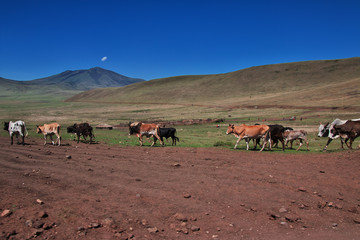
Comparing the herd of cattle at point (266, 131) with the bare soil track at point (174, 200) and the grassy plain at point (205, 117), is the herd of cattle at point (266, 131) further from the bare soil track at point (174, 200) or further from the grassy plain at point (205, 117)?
the bare soil track at point (174, 200)

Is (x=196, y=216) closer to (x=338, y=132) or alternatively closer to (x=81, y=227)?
(x=81, y=227)

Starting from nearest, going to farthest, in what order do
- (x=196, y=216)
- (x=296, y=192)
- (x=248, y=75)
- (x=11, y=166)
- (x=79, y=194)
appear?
(x=196, y=216) → (x=79, y=194) → (x=296, y=192) → (x=11, y=166) → (x=248, y=75)

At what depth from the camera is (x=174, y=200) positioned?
800cm

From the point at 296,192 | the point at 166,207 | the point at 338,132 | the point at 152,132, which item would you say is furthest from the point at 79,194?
the point at 338,132

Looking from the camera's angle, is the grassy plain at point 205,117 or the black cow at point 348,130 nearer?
the black cow at point 348,130

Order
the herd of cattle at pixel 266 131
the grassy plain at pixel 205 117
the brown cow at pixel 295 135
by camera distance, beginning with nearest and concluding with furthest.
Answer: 1. the herd of cattle at pixel 266 131
2. the brown cow at pixel 295 135
3. the grassy plain at pixel 205 117

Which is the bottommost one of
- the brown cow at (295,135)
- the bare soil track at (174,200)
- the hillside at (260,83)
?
the bare soil track at (174,200)

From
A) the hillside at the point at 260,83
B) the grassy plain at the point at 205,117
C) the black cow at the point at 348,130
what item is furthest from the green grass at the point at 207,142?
the hillside at the point at 260,83

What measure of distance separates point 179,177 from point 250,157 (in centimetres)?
580

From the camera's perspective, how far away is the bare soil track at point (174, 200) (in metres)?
6.41

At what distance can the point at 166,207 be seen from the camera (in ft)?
24.7

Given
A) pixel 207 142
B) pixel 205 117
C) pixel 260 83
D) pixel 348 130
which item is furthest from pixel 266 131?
pixel 260 83

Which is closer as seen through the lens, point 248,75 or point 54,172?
point 54,172

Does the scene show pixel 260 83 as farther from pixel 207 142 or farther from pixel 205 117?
pixel 207 142
